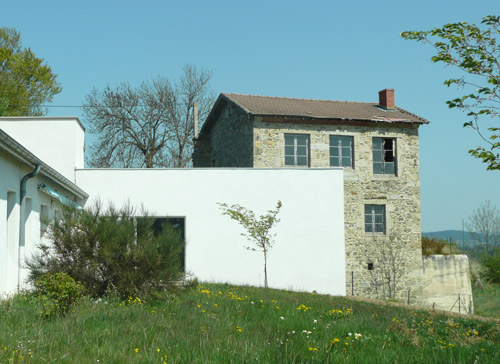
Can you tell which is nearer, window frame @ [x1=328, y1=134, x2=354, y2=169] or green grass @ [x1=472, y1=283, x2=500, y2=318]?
window frame @ [x1=328, y1=134, x2=354, y2=169]

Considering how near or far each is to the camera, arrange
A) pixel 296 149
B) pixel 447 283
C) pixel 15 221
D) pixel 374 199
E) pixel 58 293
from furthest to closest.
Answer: pixel 447 283
pixel 374 199
pixel 296 149
pixel 15 221
pixel 58 293

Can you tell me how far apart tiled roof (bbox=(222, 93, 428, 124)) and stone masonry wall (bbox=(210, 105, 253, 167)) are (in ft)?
2.08

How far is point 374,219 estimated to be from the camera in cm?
2503

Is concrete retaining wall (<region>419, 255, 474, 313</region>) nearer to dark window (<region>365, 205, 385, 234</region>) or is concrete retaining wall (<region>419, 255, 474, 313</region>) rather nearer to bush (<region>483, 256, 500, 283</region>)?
dark window (<region>365, 205, 385, 234</region>)

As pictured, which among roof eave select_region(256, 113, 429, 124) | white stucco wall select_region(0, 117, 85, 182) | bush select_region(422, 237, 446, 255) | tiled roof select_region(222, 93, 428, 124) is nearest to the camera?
white stucco wall select_region(0, 117, 85, 182)

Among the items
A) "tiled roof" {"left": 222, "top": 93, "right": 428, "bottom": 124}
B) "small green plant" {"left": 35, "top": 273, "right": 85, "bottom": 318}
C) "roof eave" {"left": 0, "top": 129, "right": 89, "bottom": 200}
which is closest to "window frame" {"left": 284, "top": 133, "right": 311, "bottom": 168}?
"tiled roof" {"left": 222, "top": 93, "right": 428, "bottom": 124}

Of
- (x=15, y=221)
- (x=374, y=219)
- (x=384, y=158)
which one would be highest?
(x=384, y=158)

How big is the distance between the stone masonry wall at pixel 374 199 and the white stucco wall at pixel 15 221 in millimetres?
11604

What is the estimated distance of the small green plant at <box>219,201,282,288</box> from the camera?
1883 cm

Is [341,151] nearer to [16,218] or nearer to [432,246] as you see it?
[432,246]

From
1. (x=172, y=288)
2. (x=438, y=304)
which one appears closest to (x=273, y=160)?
(x=438, y=304)

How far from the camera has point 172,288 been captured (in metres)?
10.6

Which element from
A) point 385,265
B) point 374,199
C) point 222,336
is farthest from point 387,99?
point 222,336

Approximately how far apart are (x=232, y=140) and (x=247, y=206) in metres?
7.43
